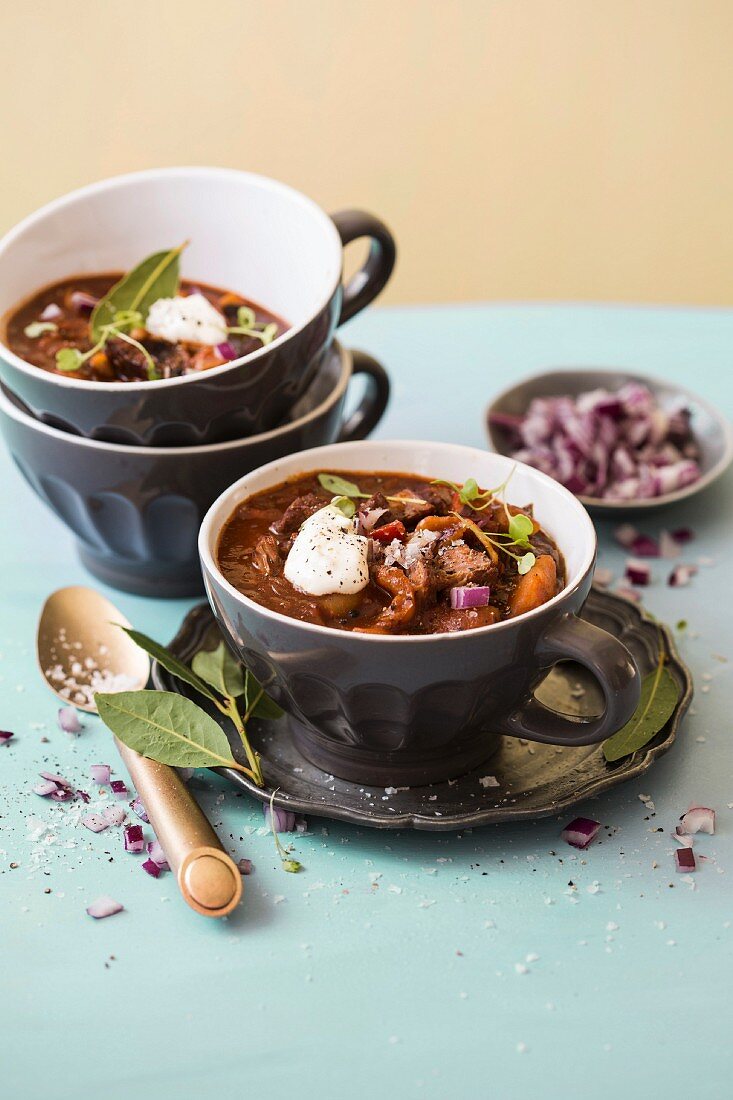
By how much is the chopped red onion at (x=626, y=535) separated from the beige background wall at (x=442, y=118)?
2.93 meters

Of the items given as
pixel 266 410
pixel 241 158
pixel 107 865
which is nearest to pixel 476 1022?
pixel 107 865

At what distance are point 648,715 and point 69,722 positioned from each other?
2.45 feet

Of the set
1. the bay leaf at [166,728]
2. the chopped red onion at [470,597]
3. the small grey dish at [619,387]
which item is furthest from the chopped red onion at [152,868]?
the small grey dish at [619,387]

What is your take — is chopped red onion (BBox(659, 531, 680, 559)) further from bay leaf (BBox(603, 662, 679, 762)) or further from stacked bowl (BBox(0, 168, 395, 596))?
stacked bowl (BBox(0, 168, 395, 596))

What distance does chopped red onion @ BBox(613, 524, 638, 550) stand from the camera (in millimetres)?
2010

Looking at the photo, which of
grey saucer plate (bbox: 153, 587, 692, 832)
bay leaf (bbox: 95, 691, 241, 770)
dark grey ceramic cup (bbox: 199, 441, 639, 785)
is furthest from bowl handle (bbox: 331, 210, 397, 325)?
bay leaf (bbox: 95, 691, 241, 770)

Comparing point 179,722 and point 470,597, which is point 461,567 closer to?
point 470,597

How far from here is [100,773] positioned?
1.50m

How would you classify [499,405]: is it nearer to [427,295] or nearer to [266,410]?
[266,410]

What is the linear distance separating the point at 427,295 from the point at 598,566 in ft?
10.3

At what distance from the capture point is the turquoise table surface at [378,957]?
1121mm

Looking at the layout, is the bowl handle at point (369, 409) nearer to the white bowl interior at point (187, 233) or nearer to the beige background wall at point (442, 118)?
the white bowl interior at point (187, 233)

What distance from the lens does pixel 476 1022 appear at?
117 centimetres

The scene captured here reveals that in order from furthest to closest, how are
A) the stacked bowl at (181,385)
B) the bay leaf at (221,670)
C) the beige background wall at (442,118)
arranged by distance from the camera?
the beige background wall at (442,118)
the stacked bowl at (181,385)
the bay leaf at (221,670)
